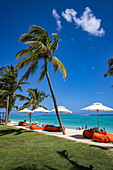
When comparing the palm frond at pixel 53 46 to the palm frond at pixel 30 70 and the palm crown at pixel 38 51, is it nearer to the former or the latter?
the palm crown at pixel 38 51

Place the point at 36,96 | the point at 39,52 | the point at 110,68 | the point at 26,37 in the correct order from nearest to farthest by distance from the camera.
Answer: the point at 39,52 → the point at 110,68 → the point at 26,37 → the point at 36,96

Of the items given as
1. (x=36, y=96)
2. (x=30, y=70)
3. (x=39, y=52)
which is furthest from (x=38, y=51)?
(x=36, y=96)

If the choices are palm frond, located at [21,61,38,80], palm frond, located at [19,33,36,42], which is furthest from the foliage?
palm frond, located at [19,33,36,42]

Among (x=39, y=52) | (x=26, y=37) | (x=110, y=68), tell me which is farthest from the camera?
(x=26, y=37)

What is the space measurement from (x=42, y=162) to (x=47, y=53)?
797 centimetres

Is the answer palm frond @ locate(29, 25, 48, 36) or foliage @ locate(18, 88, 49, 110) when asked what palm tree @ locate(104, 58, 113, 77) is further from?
foliage @ locate(18, 88, 49, 110)

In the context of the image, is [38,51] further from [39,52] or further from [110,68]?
[110,68]

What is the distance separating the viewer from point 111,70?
34.5 ft

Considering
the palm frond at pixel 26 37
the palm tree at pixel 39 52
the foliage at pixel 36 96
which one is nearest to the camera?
the palm tree at pixel 39 52

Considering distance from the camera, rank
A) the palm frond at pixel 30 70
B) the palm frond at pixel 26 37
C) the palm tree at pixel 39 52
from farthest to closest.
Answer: the palm frond at pixel 30 70, the palm frond at pixel 26 37, the palm tree at pixel 39 52

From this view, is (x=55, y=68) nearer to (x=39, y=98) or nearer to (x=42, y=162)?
(x=42, y=162)

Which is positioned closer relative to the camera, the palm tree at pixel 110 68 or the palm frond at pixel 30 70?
the palm tree at pixel 110 68

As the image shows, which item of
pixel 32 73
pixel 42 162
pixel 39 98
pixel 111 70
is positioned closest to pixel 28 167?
pixel 42 162

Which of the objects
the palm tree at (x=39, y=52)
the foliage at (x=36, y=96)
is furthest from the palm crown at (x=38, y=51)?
the foliage at (x=36, y=96)
